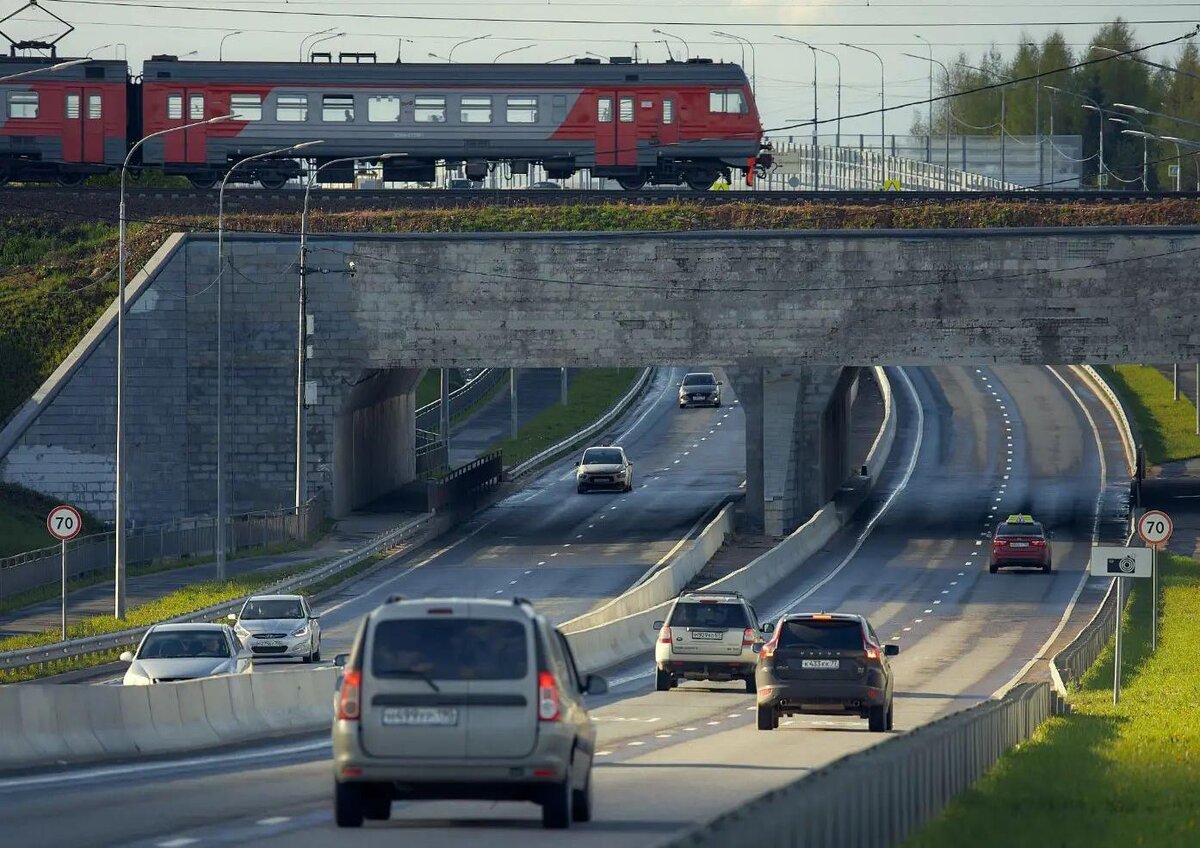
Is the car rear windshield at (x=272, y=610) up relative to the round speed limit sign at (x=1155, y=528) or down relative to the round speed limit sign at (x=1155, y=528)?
down

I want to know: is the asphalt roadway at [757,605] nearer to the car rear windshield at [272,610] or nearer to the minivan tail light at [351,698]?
the minivan tail light at [351,698]

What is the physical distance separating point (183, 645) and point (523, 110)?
3925 centimetres

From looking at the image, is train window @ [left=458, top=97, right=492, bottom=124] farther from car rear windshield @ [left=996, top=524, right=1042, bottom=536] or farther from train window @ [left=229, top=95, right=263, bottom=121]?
car rear windshield @ [left=996, top=524, right=1042, bottom=536]

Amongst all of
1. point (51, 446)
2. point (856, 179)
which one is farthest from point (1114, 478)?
point (856, 179)

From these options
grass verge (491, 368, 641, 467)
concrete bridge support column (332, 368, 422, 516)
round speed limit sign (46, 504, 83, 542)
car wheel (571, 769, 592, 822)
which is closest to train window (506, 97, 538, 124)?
concrete bridge support column (332, 368, 422, 516)

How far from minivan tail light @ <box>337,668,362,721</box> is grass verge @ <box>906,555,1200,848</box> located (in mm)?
4088

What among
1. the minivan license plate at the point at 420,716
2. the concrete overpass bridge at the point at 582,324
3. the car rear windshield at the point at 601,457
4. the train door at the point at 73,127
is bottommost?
the car rear windshield at the point at 601,457

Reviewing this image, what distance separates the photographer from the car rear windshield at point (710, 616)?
36.0 m

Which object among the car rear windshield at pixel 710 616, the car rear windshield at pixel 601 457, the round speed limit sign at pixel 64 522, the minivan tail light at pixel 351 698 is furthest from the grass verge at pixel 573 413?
the minivan tail light at pixel 351 698

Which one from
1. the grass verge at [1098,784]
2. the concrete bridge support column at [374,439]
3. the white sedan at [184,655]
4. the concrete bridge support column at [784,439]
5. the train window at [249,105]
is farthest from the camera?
the concrete bridge support column at [374,439]

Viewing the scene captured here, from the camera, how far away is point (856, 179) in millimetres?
131750

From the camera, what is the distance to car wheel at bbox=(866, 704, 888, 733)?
27.5m

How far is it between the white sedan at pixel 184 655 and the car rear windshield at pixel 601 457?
46021mm

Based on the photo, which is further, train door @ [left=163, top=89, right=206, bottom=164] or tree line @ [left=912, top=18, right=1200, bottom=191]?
tree line @ [left=912, top=18, right=1200, bottom=191]
